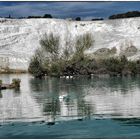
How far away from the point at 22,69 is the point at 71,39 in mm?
5083

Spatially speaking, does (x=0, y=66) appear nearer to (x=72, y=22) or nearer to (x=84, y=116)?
(x=72, y=22)

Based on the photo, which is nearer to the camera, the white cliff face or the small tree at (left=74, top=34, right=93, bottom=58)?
the small tree at (left=74, top=34, right=93, bottom=58)

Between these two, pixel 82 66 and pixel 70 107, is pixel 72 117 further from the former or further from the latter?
pixel 82 66

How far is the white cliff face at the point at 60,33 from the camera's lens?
38344 millimetres

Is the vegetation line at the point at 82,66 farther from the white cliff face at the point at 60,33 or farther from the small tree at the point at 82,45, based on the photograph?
the white cliff face at the point at 60,33

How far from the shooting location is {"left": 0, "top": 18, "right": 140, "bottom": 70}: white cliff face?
38344mm

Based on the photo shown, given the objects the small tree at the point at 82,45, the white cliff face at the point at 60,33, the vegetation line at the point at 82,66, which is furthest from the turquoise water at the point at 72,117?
the white cliff face at the point at 60,33

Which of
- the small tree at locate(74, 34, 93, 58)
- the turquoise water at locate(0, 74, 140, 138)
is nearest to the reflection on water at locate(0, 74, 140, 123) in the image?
the turquoise water at locate(0, 74, 140, 138)

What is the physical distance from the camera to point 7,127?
8.84m

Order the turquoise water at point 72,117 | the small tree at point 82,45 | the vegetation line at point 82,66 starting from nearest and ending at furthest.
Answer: the turquoise water at point 72,117 < the vegetation line at point 82,66 < the small tree at point 82,45

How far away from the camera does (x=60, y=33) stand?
41281 mm

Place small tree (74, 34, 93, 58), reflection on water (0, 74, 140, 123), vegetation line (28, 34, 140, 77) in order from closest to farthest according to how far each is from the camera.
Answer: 1. reflection on water (0, 74, 140, 123)
2. vegetation line (28, 34, 140, 77)
3. small tree (74, 34, 93, 58)

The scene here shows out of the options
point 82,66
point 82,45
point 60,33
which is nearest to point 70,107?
point 82,66

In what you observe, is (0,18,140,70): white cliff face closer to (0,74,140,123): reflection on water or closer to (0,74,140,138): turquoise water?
(0,74,140,123): reflection on water
